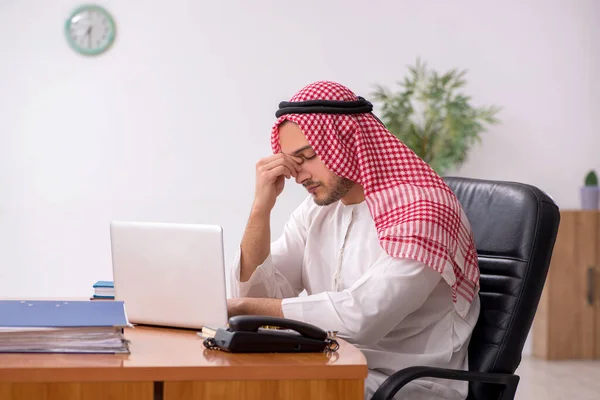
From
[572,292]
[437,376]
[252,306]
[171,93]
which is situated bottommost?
[572,292]

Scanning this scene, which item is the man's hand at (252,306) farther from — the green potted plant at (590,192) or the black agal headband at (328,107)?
the green potted plant at (590,192)

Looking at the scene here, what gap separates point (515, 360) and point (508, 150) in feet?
12.4

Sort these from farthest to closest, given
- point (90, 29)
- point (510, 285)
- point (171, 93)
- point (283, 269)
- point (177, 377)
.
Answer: point (171, 93), point (90, 29), point (283, 269), point (510, 285), point (177, 377)

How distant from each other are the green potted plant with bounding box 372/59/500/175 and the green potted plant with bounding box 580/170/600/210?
2.78 feet

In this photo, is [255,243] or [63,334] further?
[255,243]

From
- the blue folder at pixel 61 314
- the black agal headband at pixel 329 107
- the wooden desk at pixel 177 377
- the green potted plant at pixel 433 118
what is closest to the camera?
the wooden desk at pixel 177 377

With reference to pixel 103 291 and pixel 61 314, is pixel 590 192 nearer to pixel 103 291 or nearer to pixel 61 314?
pixel 103 291

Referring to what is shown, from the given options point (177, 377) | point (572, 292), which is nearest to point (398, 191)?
point (177, 377)

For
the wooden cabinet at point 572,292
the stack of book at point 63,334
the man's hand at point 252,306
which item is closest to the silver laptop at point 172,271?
the man's hand at point 252,306

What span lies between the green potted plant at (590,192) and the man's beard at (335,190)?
3.69m

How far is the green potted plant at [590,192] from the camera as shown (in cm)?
574

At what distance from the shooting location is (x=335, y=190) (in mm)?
2514

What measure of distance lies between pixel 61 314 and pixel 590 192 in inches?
187

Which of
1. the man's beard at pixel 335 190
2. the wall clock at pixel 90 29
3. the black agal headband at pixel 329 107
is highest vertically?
the wall clock at pixel 90 29
